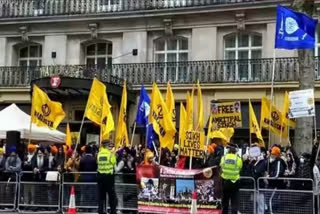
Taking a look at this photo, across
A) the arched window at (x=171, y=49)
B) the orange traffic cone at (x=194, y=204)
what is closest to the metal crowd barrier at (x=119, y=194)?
the orange traffic cone at (x=194, y=204)

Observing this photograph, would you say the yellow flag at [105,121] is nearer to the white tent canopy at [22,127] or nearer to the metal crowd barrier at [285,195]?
the white tent canopy at [22,127]

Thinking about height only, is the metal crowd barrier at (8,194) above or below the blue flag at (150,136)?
below

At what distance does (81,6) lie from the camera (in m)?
30.1

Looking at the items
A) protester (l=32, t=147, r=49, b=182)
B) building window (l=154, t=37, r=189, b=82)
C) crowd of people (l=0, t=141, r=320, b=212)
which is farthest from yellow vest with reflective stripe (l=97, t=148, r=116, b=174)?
building window (l=154, t=37, r=189, b=82)

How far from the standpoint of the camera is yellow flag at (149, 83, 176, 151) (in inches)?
693

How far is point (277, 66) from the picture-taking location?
26.5m

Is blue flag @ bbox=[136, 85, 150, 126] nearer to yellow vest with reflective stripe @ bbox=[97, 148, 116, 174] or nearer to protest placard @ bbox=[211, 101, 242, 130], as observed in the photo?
protest placard @ bbox=[211, 101, 242, 130]

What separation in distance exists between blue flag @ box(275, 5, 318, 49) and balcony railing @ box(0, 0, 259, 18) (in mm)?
9637

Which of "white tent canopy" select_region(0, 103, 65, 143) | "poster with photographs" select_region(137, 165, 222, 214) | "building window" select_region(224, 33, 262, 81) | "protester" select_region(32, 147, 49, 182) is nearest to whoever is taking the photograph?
"poster with photographs" select_region(137, 165, 222, 214)

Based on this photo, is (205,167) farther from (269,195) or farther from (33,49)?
(33,49)

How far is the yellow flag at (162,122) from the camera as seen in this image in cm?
1759

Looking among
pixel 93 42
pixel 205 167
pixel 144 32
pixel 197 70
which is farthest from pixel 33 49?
pixel 205 167

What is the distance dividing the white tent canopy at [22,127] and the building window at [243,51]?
26.2ft

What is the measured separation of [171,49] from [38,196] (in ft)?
41.2
